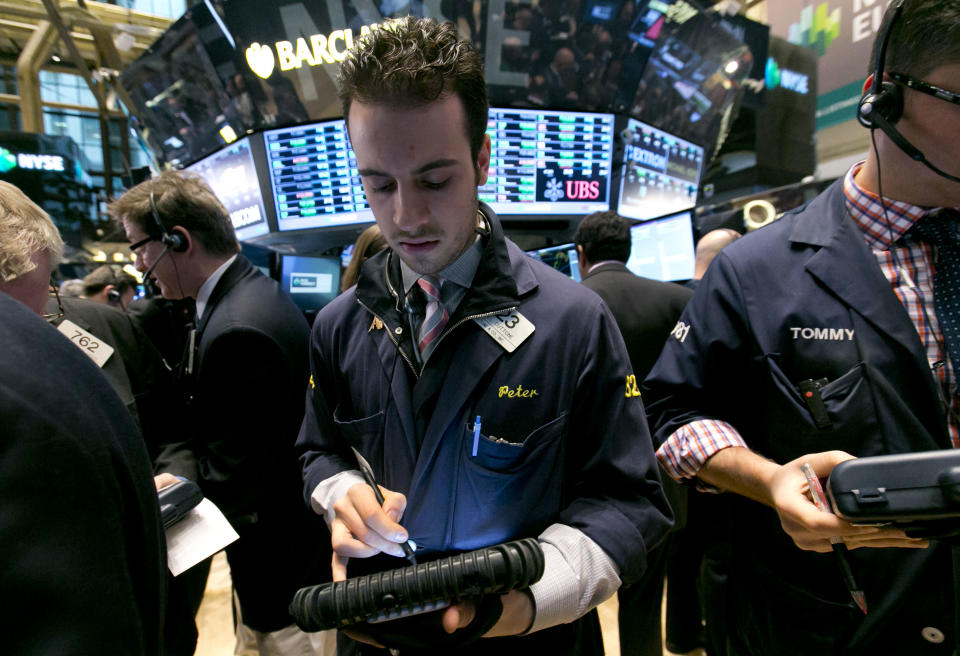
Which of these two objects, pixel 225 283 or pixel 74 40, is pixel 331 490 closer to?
pixel 225 283

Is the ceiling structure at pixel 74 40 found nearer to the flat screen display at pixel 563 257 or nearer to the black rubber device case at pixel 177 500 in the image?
the flat screen display at pixel 563 257

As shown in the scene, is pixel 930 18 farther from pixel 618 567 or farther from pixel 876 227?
pixel 618 567

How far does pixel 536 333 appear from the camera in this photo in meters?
1.01

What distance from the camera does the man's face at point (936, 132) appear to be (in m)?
0.90

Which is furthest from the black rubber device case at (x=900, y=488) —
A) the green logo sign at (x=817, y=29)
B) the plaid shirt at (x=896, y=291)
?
the green logo sign at (x=817, y=29)

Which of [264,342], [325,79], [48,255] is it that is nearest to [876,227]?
Result: [264,342]

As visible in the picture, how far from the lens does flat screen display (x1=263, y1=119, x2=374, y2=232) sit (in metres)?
3.91

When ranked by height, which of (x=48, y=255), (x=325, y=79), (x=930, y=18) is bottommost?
(x=48, y=255)

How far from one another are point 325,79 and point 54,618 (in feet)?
13.1

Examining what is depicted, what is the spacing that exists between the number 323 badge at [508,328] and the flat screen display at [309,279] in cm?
324

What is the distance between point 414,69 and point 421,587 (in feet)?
2.76

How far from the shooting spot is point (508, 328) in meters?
1.01

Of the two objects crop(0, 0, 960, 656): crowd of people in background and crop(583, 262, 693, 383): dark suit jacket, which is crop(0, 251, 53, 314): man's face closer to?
crop(0, 0, 960, 656): crowd of people in background

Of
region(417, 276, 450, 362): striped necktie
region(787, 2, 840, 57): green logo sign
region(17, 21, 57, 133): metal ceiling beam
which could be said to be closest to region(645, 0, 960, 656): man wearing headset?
region(417, 276, 450, 362): striped necktie
